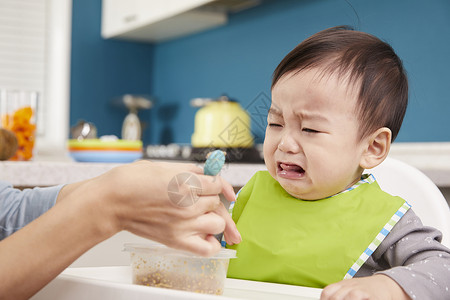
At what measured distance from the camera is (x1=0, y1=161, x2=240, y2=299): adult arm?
64 centimetres

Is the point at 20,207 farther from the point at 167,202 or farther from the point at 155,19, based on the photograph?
the point at 155,19

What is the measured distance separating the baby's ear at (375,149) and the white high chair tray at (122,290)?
0.37 metres

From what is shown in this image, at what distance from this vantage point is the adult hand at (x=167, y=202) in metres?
0.64

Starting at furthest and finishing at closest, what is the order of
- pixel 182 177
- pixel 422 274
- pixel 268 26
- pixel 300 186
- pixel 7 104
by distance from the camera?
pixel 268 26 → pixel 7 104 → pixel 300 186 → pixel 422 274 → pixel 182 177

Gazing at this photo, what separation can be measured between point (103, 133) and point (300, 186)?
10.7 ft

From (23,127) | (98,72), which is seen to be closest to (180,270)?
(23,127)

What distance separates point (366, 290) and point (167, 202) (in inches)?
9.4

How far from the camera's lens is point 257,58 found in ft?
10.9

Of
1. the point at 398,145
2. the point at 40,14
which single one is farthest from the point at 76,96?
the point at 398,145

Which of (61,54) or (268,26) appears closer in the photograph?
(268,26)

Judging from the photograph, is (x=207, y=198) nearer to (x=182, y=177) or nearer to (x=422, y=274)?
(x=182, y=177)

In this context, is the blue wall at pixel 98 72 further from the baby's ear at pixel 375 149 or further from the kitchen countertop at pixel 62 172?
the baby's ear at pixel 375 149

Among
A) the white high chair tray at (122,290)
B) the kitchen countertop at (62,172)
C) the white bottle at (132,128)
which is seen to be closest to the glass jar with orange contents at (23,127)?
the kitchen countertop at (62,172)

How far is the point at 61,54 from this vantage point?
13.0ft
